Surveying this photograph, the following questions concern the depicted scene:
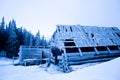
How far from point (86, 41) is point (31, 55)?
34.4 ft

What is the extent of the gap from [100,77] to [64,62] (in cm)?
690

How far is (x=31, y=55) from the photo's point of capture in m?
21.3

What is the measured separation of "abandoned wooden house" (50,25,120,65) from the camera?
1492 cm

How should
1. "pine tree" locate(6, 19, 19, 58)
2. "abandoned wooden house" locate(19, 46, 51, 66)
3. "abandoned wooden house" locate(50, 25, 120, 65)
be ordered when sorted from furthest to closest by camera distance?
"pine tree" locate(6, 19, 19, 58) < "abandoned wooden house" locate(19, 46, 51, 66) < "abandoned wooden house" locate(50, 25, 120, 65)

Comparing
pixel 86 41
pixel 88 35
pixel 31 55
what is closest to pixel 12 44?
pixel 31 55

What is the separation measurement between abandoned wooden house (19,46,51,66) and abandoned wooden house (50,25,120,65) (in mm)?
3394

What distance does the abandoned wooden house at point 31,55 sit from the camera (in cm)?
2020

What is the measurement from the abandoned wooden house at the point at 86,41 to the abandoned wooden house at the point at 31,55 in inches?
134

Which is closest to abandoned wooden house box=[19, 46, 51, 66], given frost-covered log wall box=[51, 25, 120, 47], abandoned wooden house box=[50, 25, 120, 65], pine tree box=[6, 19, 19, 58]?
abandoned wooden house box=[50, 25, 120, 65]

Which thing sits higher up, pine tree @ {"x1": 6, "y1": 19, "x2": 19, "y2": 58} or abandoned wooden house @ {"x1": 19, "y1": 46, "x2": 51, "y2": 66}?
pine tree @ {"x1": 6, "y1": 19, "x2": 19, "y2": 58}

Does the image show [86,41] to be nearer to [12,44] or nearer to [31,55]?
[31,55]

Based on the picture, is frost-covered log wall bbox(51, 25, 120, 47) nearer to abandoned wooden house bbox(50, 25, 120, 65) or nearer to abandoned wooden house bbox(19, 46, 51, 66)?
abandoned wooden house bbox(50, 25, 120, 65)

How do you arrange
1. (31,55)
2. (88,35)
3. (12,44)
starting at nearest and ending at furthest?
(88,35) < (31,55) < (12,44)

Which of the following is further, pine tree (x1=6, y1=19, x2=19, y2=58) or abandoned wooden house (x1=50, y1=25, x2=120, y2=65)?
pine tree (x1=6, y1=19, x2=19, y2=58)
